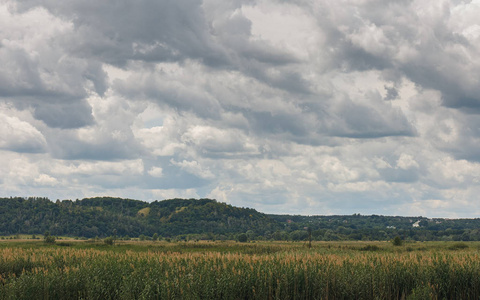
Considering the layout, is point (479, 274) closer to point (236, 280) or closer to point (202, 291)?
point (236, 280)

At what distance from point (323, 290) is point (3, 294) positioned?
23751 mm

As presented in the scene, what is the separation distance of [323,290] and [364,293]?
3037 millimetres

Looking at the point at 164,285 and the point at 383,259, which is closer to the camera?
the point at 164,285

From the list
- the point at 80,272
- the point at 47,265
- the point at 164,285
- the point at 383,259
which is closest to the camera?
the point at 164,285

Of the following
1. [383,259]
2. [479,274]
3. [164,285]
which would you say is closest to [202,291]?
[164,285]

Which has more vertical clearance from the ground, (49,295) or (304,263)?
(304,263)

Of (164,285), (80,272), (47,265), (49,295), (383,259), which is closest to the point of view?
(164,285)

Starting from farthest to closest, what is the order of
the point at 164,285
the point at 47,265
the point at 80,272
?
the point at 47,265 < the point at 80,272 < the point at 164,285

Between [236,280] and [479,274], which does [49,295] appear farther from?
[479,274]

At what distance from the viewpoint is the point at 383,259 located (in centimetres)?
3981

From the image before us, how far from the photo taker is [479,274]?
116ft

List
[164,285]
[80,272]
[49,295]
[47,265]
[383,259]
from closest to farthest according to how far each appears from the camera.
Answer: [164,285] < [49,295] < [80,272] < [383,259] < [47,265]

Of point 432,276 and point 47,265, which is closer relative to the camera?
point 432,276

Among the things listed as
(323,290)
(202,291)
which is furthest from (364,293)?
(202,291)
